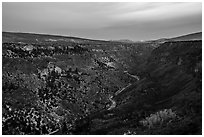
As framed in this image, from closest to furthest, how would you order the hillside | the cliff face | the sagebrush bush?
the cliff face
the sagebrush bush
the hillside

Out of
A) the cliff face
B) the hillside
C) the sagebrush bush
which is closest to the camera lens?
the cliff face

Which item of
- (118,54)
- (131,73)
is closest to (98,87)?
(131,73)

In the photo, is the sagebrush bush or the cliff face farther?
the sagebrush bush

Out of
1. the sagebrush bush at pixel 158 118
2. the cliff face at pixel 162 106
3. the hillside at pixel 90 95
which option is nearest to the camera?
the cliff face at pixel 162 106

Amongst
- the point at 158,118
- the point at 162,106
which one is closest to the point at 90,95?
the point at 162,106

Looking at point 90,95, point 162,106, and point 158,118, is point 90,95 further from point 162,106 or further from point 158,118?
point 158,118

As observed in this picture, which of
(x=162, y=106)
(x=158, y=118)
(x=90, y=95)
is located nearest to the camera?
(x=158, y=118)

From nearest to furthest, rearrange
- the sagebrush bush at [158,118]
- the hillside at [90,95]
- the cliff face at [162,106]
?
the cliff face at [162,106] → the sagebrush bush at [158,118] → the hillside at [90,95]
